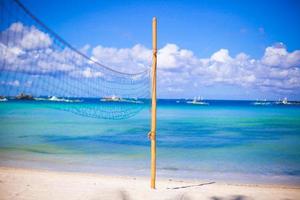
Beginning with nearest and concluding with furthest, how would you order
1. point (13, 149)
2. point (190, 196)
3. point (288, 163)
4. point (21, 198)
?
point (21, 198) → point (190, 196) → point (288, 163) → point (13, 149)

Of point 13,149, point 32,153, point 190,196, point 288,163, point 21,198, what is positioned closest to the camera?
point 21,198

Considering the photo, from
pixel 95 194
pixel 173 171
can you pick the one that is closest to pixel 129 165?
pixel 173 171

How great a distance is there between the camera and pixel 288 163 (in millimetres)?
12922

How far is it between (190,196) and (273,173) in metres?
5.75

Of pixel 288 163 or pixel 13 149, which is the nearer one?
pixel 288 163

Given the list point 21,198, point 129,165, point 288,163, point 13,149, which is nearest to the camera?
point 21,198

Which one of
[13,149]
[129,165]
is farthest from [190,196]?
[13,149]

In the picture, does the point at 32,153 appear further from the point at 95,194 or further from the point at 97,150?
the point at 95,194

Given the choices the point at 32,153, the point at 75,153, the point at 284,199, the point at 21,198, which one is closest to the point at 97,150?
the point at 75,153

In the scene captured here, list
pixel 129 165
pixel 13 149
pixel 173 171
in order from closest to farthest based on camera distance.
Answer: pixel 173 171
pixel 129 165
pixel 13 149

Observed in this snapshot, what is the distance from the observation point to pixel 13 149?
606 inches

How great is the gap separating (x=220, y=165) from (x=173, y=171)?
8.29 feet

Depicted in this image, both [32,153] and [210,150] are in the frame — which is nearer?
[32,153]

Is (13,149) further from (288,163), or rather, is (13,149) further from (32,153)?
(288,163)
